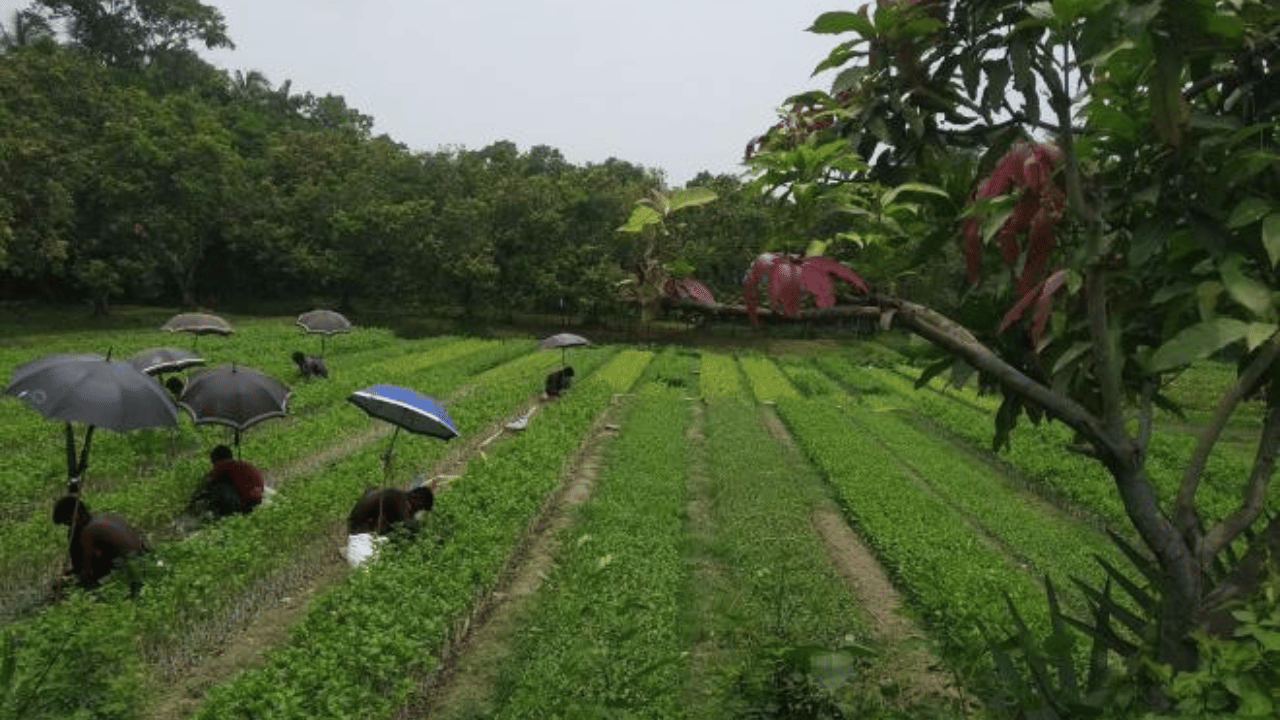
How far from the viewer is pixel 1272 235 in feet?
5.98

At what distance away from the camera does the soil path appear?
670 centimetres

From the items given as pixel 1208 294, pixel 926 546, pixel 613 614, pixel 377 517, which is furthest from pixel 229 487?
pixel 1208 294

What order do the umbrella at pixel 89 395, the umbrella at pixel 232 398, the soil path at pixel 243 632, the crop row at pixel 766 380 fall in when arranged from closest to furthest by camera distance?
the soil path at pixel 243 632 → the umbrella at pixel 89 395 → the umbrella at pixel 232 398 → the crop row at pixel 766 380

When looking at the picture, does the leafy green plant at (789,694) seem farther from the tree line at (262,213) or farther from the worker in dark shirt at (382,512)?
the tree line at (262,213)

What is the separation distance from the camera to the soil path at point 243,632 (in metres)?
6.70

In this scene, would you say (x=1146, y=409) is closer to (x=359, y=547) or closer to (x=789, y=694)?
(x=789, y=694)

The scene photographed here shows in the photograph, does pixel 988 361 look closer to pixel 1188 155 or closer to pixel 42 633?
pixel 1188 155

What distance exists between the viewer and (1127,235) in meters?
2.44

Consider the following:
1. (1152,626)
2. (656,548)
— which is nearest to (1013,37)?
(1152,626)

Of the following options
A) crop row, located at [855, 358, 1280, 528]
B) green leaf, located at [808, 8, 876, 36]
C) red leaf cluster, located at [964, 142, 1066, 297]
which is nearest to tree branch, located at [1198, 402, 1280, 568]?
red leaf cluster, located at [964, 142, 1066, 297]

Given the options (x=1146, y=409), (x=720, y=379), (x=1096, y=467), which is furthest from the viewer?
(x=720, y=379)

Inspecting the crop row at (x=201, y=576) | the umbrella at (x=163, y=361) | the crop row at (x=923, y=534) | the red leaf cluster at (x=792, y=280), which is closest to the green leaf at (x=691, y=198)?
the red leaf cluster at (x=792, y=280)

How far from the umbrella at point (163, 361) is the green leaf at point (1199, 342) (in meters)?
15.0

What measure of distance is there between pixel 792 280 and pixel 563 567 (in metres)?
8.10
